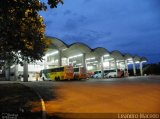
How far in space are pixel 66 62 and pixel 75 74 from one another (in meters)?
16.4

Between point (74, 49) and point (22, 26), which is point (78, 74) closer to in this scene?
point (74, 49)

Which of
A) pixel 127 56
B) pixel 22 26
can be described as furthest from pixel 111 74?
pixel 22 26

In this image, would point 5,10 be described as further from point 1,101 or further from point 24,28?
point 1,101

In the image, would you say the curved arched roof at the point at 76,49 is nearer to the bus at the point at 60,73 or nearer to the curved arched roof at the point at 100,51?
the curved arched roof at the point at 100,51

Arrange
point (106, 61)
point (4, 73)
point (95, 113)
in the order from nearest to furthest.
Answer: point (95, 113) → point (4, 73) → point (106, 61)

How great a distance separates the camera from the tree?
31.8ft

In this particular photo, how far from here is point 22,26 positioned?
1417cm

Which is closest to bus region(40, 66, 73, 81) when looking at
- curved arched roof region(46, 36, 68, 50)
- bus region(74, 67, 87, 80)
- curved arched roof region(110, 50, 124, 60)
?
bus region(74, 67, 87, 80)

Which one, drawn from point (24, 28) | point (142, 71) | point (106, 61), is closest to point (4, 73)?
point (106, 61)

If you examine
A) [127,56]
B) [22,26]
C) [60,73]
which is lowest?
[60,73]

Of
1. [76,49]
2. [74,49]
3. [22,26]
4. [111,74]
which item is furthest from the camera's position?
[111,74]

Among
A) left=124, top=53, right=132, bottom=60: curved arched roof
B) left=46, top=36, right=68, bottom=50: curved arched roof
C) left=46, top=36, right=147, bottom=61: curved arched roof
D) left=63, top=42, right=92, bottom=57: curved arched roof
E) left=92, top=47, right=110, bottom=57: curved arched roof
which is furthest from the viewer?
left=124, top=53, right=132, bottom=60: curved arched roof

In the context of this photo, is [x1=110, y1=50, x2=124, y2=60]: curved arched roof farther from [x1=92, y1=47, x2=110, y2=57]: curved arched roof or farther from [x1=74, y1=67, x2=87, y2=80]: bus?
[x1=74, y1=67, x2=87, y2=80]: bus

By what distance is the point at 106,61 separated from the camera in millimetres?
77188
